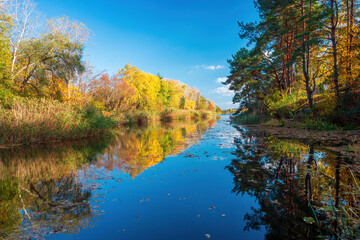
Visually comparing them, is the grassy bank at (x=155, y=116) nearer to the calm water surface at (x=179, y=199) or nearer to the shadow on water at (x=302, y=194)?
the calm water surface at (x=179, y=199)

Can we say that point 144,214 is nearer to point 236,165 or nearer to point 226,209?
point 226,209

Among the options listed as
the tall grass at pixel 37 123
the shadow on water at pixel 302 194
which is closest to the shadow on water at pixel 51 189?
the tall grass at pixel 37 123

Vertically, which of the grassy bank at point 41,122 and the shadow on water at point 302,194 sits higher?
the grassy bank at point 41,122

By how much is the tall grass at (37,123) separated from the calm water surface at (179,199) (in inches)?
195

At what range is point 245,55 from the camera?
21.6 metres

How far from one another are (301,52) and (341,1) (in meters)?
4.32

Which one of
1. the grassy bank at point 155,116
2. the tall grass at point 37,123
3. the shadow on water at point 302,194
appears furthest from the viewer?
the grassy bank at point 155,116

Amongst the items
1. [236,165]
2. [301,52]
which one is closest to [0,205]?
[236,165]

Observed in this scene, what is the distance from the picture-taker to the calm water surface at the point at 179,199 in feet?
7.76

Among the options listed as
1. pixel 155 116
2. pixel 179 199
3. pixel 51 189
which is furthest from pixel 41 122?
pixel 155 116

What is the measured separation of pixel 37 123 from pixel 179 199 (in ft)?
34.0

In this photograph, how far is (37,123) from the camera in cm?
956

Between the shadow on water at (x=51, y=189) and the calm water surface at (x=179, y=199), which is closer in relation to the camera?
the calm water surface at (x=179, y=199)

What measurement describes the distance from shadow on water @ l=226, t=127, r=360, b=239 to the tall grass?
Result: 1054cm
